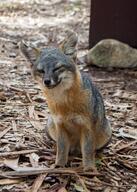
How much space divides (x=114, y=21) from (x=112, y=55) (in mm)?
1068

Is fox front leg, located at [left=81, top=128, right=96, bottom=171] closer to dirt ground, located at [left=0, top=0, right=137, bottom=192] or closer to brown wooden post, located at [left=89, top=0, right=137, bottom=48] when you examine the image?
dirt ground, located at [left=0, top=0, right=137, bottom=192]

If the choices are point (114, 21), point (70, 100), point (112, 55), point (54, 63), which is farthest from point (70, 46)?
point (114, 21)

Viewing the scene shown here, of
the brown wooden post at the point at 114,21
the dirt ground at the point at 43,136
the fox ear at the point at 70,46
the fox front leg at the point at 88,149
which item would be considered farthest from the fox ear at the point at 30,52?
the brown wooden post at the point at 114,21

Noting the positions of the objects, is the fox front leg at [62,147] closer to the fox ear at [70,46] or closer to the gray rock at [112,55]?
the fox ear at [70,46]

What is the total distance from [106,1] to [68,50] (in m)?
4.94

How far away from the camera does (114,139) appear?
5.52 meters

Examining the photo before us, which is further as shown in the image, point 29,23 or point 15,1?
point 15,1

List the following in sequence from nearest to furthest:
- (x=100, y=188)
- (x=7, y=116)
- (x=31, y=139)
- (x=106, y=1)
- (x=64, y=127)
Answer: (x=100, y=188)
(x=64, y=127)
(x=31, y=139)
(x=7, y=116)
(x=106, y=1)

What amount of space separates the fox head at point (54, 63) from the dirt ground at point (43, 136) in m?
0.85

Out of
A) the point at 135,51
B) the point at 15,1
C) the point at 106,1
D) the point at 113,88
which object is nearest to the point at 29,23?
the point at 15,1

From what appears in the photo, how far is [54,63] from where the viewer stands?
4.38 meters

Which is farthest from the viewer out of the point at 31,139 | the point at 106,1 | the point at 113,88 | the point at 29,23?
the point at 29,23

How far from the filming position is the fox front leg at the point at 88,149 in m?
4.68

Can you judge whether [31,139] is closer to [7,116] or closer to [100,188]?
[7,116]
